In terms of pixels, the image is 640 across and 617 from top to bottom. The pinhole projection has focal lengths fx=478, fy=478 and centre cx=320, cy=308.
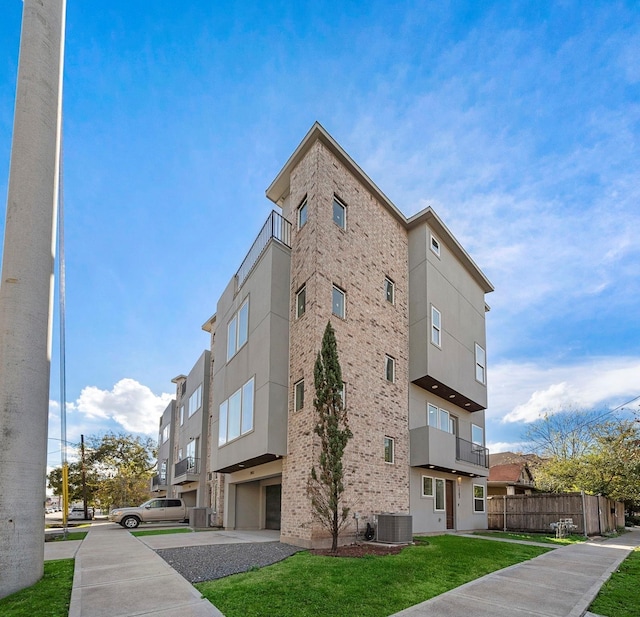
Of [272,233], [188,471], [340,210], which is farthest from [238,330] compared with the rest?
[188,471]

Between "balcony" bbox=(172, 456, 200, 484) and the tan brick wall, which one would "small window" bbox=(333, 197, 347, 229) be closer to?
the tan brick wall

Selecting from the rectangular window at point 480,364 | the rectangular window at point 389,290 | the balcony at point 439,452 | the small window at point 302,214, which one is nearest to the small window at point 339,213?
the small window at point 302,214

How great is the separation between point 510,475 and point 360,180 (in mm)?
27708

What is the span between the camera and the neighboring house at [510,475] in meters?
31.6

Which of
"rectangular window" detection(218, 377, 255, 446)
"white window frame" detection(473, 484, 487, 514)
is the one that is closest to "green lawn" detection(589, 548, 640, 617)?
"rectangular window" detection(218, 377, 255, 446)

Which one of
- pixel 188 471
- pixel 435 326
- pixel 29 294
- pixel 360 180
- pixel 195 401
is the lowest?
pixel 188 471

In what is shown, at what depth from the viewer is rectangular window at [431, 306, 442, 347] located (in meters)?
17.4

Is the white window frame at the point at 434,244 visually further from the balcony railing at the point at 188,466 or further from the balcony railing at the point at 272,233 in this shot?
the balcony railing at the point at 188,466

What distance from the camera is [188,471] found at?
25.9 m

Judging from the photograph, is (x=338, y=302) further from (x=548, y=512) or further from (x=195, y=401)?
(x=195, y=401)

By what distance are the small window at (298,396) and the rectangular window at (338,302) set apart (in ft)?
7.58

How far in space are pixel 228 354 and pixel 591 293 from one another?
52.2 feet

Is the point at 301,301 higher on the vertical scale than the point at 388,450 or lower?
higher

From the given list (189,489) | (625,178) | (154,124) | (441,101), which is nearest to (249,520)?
(189,489)
